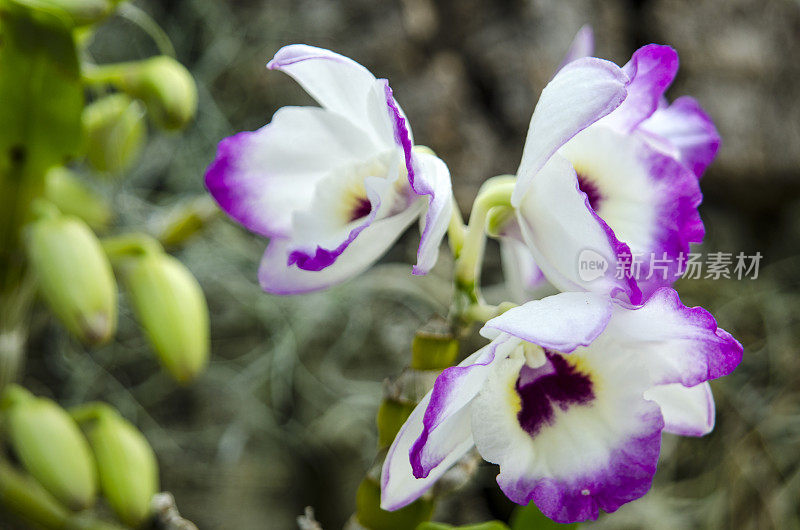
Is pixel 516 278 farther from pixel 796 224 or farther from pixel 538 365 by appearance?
pixel 796 224

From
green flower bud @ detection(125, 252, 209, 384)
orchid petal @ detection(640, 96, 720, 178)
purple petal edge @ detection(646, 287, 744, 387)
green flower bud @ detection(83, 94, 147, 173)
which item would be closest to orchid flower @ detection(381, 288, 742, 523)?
purple petal edge @ detection(646, 287, 744, 387)

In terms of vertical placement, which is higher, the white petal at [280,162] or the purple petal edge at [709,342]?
the white petal at [280,162]

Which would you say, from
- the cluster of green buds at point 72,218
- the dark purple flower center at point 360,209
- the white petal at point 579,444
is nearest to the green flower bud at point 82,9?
the cluster of green buds at point 72,218

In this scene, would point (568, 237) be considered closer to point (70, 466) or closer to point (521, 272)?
point (521, 272)

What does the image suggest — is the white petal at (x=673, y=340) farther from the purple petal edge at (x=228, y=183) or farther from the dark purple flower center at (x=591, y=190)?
the purple petal edge at (x=228, y=183)

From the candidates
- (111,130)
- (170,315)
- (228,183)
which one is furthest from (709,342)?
(111,130)

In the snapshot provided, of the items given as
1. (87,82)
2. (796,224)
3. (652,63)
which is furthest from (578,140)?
(796,224)
